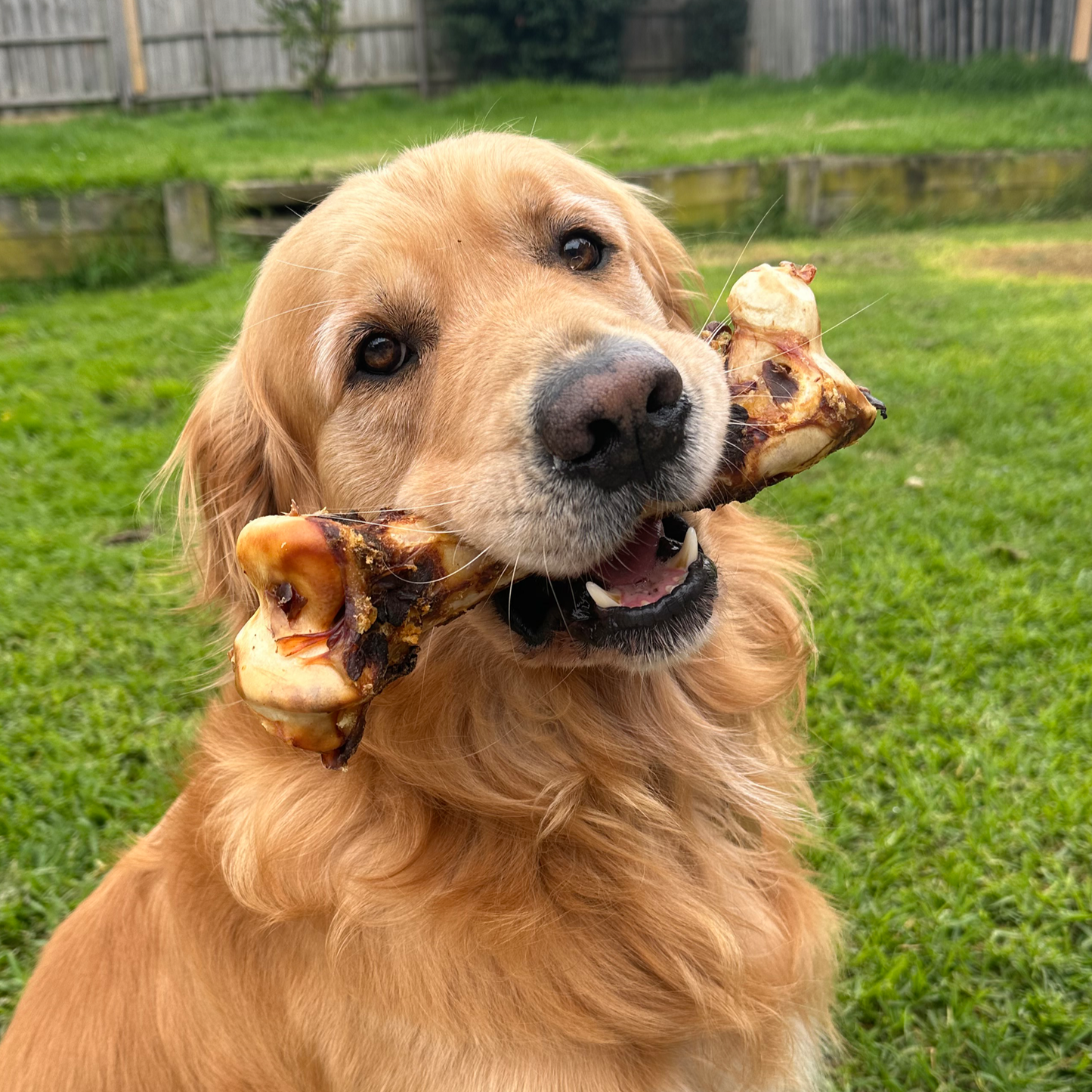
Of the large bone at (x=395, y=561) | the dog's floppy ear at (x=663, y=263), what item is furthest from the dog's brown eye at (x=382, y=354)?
the dog's floppy ear at (x=663, y=263)

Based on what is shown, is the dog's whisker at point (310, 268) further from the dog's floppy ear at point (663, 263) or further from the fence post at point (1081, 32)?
the fence post at point (1081, 32)

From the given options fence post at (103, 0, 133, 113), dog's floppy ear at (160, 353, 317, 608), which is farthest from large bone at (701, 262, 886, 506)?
fence post at (103, 0, 133, 113)

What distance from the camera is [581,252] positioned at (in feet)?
8.07

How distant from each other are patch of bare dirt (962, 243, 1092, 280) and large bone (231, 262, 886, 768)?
7.90 meters

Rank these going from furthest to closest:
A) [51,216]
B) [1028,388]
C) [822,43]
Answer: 1. [822,43]
2. [51,216]
3. [1028,388]

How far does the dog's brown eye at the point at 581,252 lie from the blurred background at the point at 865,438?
375 mm

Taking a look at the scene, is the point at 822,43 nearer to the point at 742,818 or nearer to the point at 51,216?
the point at 51,216

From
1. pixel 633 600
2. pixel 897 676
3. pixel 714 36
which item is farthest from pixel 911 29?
pixel 633 600

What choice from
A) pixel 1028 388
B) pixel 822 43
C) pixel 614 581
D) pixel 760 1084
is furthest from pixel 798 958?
pixel 822 43

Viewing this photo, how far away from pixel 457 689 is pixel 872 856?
62.8 inches

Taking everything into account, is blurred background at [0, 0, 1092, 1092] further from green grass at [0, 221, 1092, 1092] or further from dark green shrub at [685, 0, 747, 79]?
dark green shrub at [685, 0, 747, 79]

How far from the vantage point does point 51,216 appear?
934 centimetres

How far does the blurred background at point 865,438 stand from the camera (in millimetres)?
2856

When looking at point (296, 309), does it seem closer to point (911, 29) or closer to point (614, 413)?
point (614, 413)
